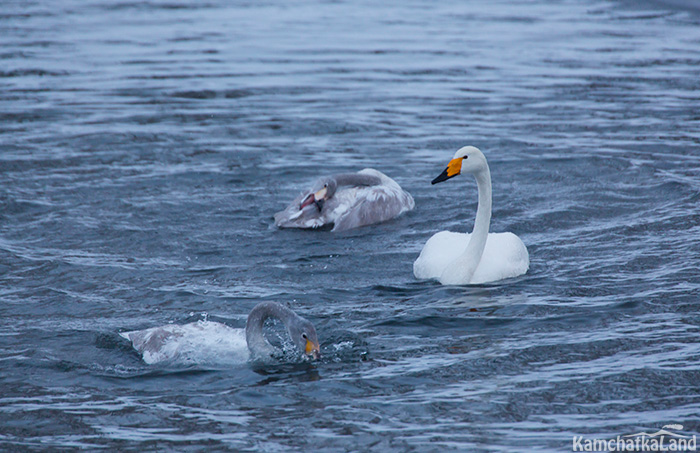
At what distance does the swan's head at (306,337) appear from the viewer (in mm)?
7449

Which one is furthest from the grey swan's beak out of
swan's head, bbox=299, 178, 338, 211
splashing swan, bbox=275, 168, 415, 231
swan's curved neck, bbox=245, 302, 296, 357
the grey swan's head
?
swan's head, bbox=299, 178, 338, 211

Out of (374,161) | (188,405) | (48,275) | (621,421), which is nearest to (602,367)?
(621,421)

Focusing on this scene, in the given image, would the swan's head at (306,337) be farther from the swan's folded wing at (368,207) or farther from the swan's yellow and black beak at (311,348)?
the swan's folded wing at (368,207)

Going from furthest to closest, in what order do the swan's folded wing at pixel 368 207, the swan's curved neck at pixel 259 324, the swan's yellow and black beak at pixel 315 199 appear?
the swan's folded wing at pixel 368 207
the swan's yellow and black beak at pixel 315 199
the swan's curved neck at pixel 259 324

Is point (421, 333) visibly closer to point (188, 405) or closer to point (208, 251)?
point (188, 405)

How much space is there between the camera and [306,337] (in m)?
7.45

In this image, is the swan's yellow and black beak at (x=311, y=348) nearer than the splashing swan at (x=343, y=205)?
Yes

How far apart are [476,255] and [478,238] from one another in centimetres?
17

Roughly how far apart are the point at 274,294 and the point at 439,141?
6.61 meters

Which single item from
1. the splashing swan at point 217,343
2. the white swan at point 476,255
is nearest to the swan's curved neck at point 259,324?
the splashing swan at point 217,343

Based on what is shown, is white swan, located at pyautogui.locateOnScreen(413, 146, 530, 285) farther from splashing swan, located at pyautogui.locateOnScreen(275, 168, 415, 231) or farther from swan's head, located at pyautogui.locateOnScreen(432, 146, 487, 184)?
splashing swan, located at pyautogui.locateOnScreen(275, 168, 415, 231)

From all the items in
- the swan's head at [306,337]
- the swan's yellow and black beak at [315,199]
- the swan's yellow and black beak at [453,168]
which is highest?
the swan's yellow and black beak at [453,168]

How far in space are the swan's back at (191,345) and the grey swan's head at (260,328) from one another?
0.12 meters

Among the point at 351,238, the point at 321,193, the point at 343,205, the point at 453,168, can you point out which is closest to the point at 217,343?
the point at 453,168
